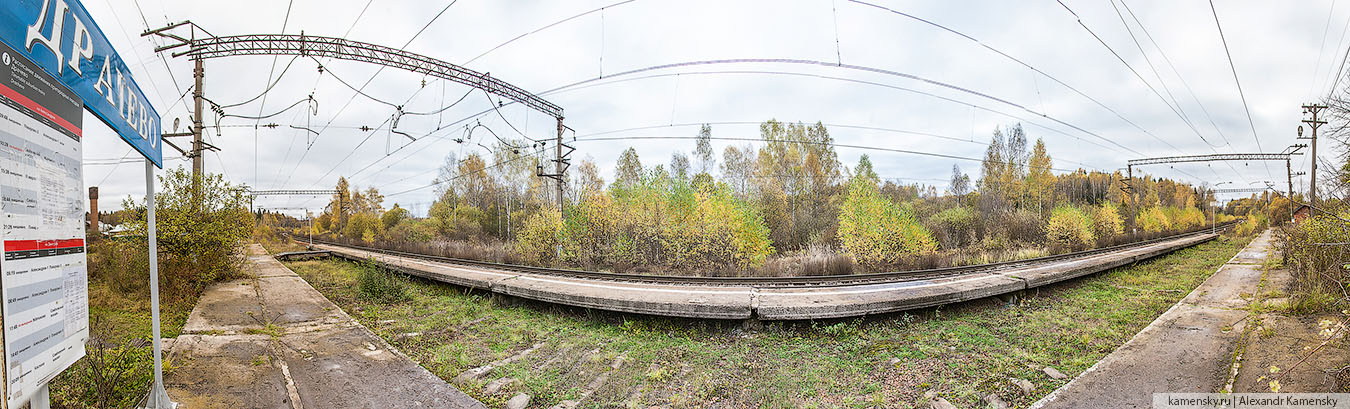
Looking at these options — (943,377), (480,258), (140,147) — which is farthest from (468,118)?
(943,377)

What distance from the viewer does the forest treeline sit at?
12852 mm

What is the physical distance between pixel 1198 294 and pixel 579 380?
34.5 ft

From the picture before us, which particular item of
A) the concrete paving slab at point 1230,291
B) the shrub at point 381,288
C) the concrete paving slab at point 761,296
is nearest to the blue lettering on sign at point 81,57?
the concrete paving slab at point 761,296

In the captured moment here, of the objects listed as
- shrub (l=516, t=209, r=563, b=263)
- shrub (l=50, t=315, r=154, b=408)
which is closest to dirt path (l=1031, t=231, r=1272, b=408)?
shrub (l=50, t=315, r=154, b=408)

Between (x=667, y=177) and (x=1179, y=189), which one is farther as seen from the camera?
(x=1179, y=189)

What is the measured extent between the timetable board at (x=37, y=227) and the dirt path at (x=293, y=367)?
204cm

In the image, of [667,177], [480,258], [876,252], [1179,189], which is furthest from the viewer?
[1179,189]

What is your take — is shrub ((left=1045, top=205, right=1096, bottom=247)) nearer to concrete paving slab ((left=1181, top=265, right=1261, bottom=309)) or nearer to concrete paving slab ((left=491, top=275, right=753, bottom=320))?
concrete paving slab ((left=1181, top=265, right=1261, bottom=309))

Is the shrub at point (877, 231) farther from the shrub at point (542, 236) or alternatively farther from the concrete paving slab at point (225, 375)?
the concrete paving slab at point (225, 375)

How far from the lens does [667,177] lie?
1388 cm

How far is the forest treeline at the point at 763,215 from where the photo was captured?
42.2 feet

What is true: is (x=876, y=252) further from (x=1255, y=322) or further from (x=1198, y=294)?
(x=1255, y=322)

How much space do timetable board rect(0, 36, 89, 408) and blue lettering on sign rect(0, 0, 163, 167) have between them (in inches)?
2.5

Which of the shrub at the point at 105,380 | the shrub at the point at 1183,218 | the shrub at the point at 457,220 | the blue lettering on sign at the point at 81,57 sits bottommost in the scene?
the shrub at the point at 1183,218
